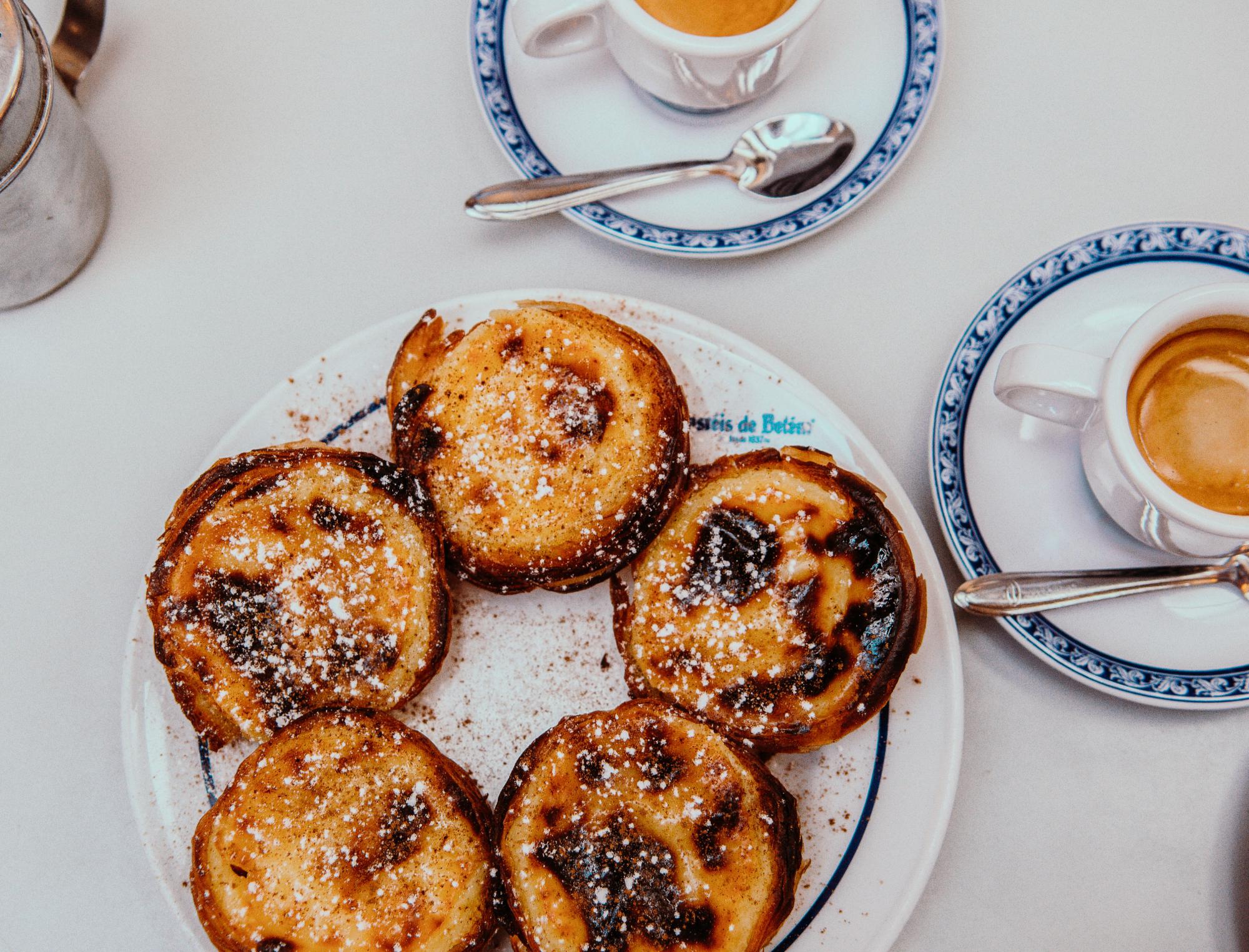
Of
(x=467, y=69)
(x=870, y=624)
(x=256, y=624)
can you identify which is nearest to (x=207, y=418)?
(x=256, y=624)

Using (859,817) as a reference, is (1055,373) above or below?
above

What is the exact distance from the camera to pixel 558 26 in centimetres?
140

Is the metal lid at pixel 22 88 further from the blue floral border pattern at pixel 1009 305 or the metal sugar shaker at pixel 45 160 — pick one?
the blue floral border pattern at pixel 1009 305

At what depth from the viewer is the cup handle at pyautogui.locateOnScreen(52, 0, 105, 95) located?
63.8 inches

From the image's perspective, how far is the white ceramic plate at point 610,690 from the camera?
135cm

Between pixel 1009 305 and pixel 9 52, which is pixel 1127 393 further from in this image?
pixel 9 52

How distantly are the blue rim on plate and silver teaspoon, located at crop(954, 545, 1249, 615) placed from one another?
0.68 ft

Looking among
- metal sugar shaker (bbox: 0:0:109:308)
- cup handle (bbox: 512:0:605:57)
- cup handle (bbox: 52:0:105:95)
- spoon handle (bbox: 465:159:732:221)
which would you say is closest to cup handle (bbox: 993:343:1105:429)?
spoon handle (bbox: 465:159:732:221)

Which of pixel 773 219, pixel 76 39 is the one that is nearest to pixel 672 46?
pixel 773 219

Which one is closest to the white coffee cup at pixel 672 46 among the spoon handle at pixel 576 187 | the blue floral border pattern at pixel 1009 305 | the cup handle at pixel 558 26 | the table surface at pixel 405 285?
the cup handle at pixel 558 26

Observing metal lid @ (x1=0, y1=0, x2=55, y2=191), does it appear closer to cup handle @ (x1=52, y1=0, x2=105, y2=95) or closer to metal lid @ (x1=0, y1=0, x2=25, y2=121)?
metal lid @ (x1=0, y1=0, x2=25, y2=121)

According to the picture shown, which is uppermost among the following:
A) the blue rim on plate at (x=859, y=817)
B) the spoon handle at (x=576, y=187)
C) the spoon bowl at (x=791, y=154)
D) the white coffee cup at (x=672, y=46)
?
the white coffee cup at (x=672, y=46)

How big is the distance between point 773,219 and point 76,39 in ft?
4.03

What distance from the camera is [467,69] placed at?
66.3 inches
